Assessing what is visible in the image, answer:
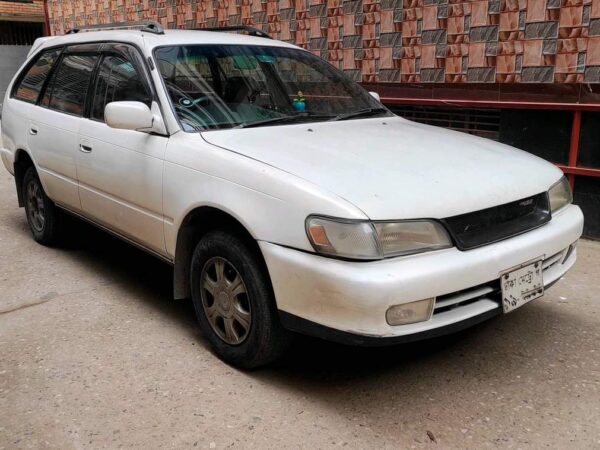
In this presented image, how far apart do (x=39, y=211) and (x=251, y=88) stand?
2.44 m

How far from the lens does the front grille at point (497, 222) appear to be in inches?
111

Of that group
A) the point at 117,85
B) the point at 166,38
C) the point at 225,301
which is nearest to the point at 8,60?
the point at 117,85

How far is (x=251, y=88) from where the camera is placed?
12.9ft

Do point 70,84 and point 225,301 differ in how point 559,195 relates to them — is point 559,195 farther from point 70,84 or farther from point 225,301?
point 70,84

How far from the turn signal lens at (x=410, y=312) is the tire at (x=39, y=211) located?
11.2 ft

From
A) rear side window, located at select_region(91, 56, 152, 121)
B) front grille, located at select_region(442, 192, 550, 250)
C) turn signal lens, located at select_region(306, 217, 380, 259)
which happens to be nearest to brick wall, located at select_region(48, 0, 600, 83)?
front grille, located at select_region(442, 192, 550, 250)

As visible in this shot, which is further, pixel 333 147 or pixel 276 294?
pixel 333 147

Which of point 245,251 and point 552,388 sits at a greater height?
point 245,251

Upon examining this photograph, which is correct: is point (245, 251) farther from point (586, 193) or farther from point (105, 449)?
point (586, 193)

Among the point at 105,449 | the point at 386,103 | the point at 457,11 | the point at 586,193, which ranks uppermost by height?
the point at 457,11

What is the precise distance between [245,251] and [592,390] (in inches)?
70.4

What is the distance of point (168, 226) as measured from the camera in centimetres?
352

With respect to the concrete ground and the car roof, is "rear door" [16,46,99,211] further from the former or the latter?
the concrete ground

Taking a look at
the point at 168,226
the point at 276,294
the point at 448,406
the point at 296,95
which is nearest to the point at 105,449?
the point at 276,294
